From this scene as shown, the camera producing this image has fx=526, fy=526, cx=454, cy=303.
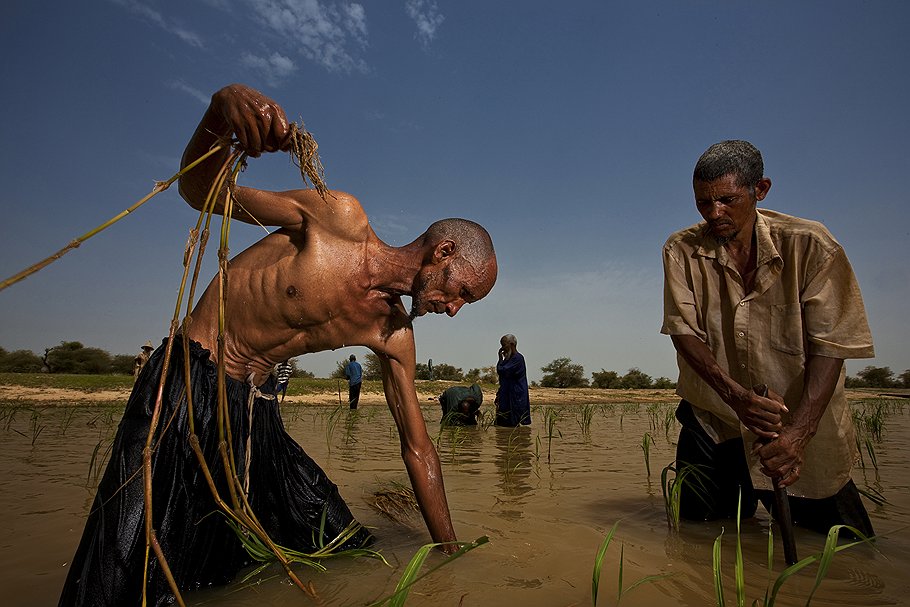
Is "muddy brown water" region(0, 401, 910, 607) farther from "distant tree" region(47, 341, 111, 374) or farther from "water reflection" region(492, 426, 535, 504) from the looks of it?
"distant tree" region(47, 341, 111, 374)

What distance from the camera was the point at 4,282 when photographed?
96 cm

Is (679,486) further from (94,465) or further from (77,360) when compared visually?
(77,360)

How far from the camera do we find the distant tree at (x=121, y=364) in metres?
23.3

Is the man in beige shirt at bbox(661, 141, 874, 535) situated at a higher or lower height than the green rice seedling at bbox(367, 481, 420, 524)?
higher

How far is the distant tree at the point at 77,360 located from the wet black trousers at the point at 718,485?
25.8m

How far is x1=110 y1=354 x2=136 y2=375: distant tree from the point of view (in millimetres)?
23344

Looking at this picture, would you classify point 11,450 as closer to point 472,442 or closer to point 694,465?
point 472,442

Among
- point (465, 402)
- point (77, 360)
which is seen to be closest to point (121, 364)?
point (77, 360)

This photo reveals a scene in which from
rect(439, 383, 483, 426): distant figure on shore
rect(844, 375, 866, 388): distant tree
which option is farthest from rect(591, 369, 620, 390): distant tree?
rect(439, 383, 483, 426): distant figure on shore

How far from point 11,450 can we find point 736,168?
6227 mm

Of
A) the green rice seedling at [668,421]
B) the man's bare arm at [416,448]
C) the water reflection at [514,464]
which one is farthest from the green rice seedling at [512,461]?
the man's bare arm at [416,448]

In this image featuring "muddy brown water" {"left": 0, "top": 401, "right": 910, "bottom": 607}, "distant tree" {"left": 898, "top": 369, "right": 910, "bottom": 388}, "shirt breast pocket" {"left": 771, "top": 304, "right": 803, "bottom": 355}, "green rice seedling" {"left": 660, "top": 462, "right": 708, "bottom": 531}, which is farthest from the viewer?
"distant tree" {"left": 898, "top": 369, "right": 910, "bottom": 388}

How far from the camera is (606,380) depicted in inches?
1299

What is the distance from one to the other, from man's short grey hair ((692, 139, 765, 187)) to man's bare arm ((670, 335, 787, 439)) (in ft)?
2.44
